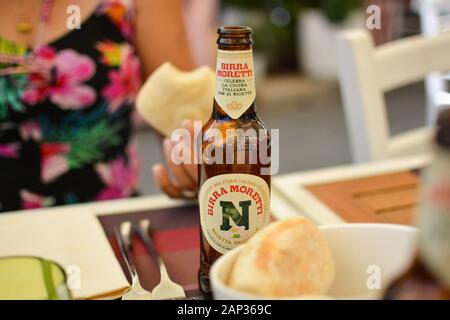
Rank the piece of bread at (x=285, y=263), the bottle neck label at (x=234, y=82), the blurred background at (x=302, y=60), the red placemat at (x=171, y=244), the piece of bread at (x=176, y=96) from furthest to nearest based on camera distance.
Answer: the blurred background at (x=302, y=60)
the piece of bread at (x=176, y=96)
the red placemat at (x=171, y=244)
the bottle neck label at (x=234, y=82)
the piece of bread at (x=285, y=263)

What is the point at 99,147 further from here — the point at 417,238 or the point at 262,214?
the point at 417,238

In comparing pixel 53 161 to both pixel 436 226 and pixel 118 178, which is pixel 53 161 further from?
pixel 436 226

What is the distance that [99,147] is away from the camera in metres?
1.25

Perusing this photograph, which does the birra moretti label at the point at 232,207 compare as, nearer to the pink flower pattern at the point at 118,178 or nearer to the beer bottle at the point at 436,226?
the beer bottle at the point at 436,226

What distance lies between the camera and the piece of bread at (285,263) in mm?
475

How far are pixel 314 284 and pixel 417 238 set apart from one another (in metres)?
0.15

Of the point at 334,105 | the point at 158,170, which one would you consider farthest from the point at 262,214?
the point at 334,105

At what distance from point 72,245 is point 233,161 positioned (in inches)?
9.7

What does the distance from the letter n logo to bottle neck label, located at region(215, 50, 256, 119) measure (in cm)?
9

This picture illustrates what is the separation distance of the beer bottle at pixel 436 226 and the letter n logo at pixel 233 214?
26 cm

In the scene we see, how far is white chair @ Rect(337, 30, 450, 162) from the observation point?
4.09 feet

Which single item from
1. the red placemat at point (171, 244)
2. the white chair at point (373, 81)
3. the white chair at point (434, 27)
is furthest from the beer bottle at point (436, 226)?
the white chair at point (434, 27)

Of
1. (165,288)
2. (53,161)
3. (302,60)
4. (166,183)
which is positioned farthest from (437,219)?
(302,60)

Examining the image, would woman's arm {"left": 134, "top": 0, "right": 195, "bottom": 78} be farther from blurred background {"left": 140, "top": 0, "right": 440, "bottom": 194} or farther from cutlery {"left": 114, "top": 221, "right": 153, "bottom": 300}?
blurred background {"left": 140, "top": 0, "right": 440, "bottom": 194}
